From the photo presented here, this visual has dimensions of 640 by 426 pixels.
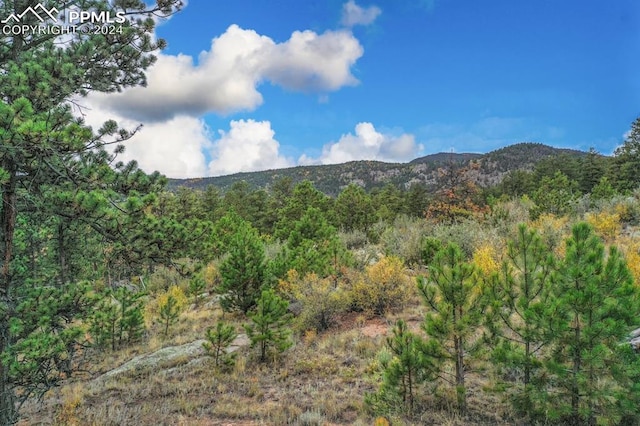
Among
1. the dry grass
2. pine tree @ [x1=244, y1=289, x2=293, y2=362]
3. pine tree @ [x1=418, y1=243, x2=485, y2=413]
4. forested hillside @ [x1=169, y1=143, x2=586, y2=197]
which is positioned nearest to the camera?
pine tree @ [x1=418, y1=243, x2=485, y2=413]

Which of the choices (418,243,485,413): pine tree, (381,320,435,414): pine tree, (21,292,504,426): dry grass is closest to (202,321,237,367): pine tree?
(21,292,504,426): dry grass

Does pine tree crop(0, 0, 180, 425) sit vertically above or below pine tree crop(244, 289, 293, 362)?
above

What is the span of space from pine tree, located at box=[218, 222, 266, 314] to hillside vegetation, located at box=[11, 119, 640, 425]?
49 mm

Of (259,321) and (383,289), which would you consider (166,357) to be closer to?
(259,321)

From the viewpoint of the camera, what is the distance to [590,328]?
4.31m

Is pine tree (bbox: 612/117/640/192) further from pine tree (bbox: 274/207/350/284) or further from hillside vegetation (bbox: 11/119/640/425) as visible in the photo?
pine tree (bbox: 274/207/350/284)

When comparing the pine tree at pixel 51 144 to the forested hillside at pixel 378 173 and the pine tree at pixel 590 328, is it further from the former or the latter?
the forested hillside at pixel 378 173

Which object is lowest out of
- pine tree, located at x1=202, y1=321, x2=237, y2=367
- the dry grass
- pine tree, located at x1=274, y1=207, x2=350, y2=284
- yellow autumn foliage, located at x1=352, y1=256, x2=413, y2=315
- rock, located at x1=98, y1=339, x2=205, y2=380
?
rock, located at x1=98, y1=339, x2=205, y2=380

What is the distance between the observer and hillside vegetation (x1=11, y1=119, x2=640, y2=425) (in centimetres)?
451

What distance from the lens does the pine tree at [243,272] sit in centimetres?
1230

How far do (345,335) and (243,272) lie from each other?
4.38m

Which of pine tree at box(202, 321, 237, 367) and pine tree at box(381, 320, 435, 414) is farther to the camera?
pine tree at box(202, 321, 237, 367)

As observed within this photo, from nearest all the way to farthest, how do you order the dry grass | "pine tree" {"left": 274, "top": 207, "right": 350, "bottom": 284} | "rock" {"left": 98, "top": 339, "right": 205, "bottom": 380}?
1. the dry grass
2. "rock" {"left": 98, "top": 339, "right": 205, "bottom": 380}
3. "pine tree" {"left": 274, "top": 207, "right": 350, "bottom": 284}

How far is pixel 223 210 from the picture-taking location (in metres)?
37.2
